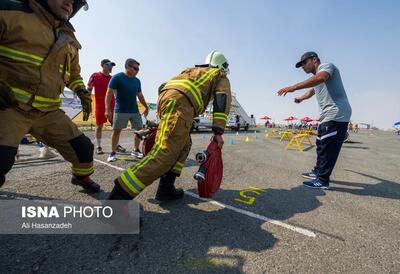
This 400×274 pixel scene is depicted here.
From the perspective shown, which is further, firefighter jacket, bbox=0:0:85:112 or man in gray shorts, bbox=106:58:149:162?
man in gray shorts, bbox=106:58:149:162

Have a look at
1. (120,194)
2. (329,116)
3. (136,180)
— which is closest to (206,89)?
(136,180)

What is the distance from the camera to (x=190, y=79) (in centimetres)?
237

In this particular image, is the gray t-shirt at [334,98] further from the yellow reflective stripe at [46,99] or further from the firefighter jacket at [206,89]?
the yellow reflective stripe at [46,99]

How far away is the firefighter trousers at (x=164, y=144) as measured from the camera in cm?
198

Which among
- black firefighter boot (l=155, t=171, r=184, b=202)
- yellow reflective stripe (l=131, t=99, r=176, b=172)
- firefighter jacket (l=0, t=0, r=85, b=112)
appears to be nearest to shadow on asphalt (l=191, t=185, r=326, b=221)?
black firefighter boot (l=155, t=171, r=184, b=202)

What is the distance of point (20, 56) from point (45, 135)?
0.81 m

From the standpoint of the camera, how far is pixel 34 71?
1.91 meters

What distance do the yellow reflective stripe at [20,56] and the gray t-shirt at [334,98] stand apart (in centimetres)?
375

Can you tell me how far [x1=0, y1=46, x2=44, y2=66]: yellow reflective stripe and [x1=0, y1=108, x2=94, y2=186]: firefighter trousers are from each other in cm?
41

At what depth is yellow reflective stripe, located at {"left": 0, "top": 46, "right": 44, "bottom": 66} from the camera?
179 cm

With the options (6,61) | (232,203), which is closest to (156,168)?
(232,203)

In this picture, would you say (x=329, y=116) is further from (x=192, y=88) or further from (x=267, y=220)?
(x=192, y=88)

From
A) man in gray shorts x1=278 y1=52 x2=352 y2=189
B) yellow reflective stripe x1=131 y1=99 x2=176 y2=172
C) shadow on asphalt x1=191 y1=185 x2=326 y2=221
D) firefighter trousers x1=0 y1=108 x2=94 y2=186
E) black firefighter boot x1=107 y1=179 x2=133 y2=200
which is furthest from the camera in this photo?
man in gray shorts x1=278 y1=52 x2=352 y2=189

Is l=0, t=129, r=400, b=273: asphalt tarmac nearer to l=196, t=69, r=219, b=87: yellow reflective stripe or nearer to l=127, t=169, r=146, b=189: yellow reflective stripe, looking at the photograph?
l=127, t=169, r=146, b=189: yellow reflective stripe
